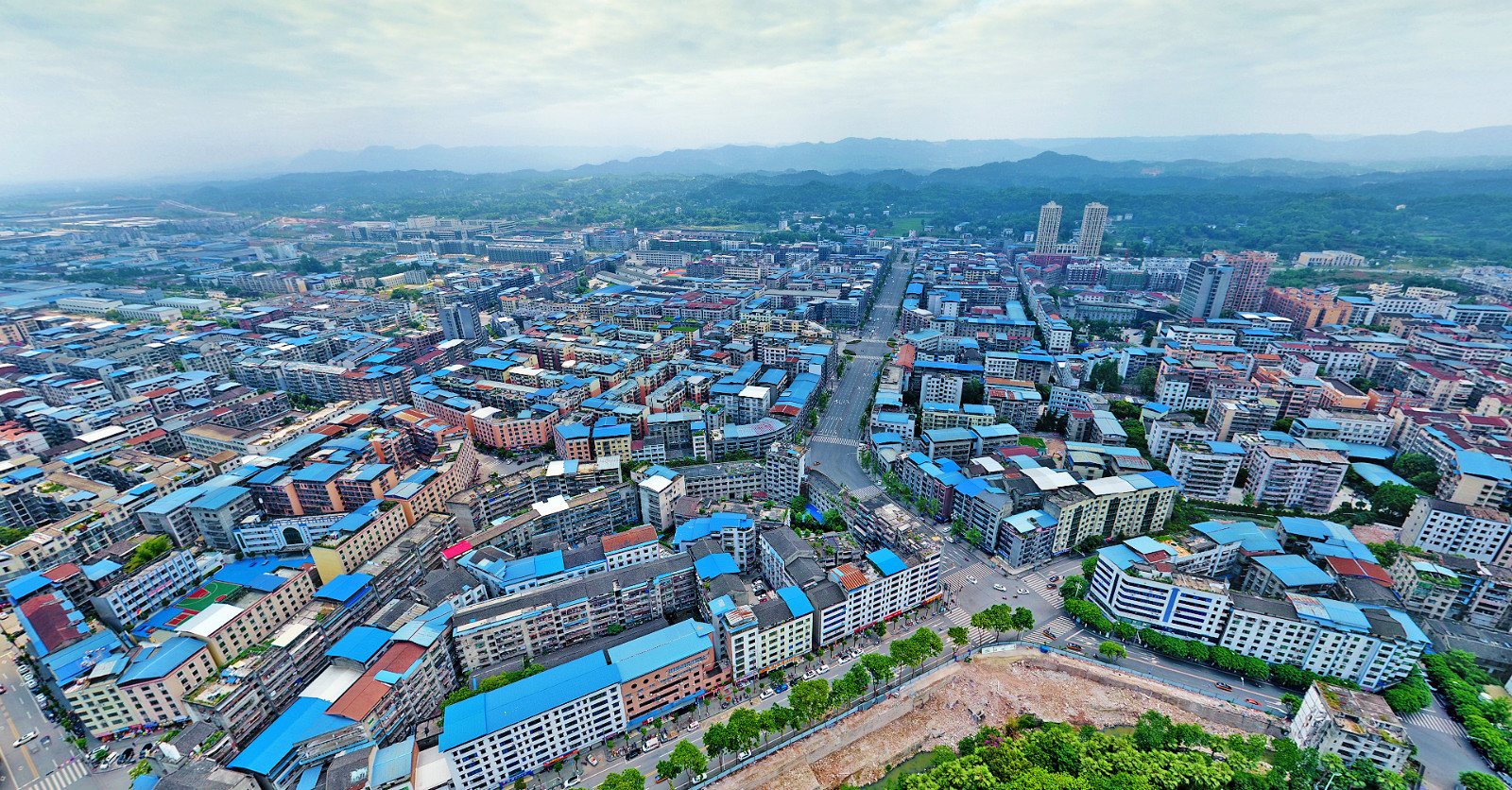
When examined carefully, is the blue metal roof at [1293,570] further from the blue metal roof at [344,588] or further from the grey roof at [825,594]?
the blue metal roof at [344,588]

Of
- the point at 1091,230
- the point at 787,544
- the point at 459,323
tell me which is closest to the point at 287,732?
the point at 787,544

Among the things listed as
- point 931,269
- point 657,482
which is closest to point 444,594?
point 657,482

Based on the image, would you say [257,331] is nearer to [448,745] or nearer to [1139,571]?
[448,745]

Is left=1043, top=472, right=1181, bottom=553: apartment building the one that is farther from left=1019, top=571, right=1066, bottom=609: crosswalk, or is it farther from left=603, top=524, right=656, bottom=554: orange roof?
left=603, top=524, right=656, bottom=554: orange roof

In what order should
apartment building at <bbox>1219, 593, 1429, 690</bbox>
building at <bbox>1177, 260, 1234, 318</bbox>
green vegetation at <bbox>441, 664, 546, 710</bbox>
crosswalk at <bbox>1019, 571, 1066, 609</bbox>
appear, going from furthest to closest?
building at <bbox>1177, 260, 1234, 318</bbox>, crosswalk at <bbox>1019, 571, 1066, 609</bbox>, apartment building at <bbox>1219, 593, 1429, 690</bbox>, green vegetation at <bbox>441, 664, 546, 710</bbox>

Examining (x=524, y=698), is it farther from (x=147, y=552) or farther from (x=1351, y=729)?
(x=1351, y=729)

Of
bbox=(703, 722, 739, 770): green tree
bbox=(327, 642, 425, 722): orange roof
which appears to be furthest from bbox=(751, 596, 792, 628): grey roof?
bbox=(327, 642, 425, 722): orange roof
